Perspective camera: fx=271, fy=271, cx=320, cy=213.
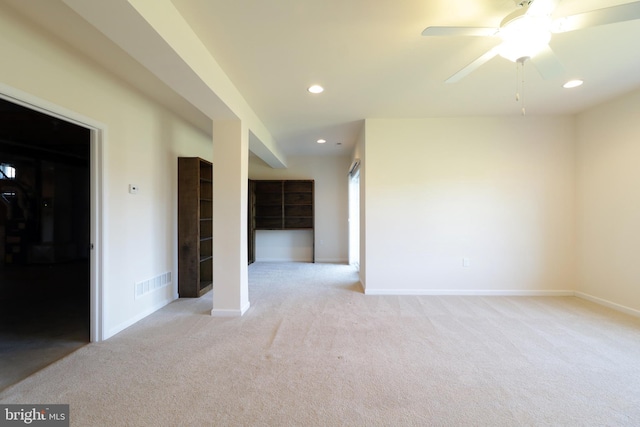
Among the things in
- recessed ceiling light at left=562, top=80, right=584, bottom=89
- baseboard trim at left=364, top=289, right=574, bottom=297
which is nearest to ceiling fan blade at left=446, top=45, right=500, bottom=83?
recessed ceiling light at left=562, top=80, right=584, bottom=89

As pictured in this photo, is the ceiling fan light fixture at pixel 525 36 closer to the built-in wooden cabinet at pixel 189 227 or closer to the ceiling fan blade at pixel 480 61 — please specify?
the ceiling fan blade at pixel 480 61

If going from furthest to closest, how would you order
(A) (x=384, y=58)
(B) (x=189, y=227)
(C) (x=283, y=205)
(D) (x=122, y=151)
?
1. (C) (x=283, y=205)
2. (B) (x=189, y=227)
3. (D) (x=122, y=151)
4. (A) (x=384, y=58)

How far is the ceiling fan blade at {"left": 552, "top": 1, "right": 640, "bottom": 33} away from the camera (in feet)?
4.37

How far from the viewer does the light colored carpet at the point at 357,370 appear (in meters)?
1.58

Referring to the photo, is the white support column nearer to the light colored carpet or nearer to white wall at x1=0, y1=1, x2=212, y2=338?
the light colored carpet

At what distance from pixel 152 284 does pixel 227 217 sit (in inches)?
49.4

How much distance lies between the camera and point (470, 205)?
3848mm

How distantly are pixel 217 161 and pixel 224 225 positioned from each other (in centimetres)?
73

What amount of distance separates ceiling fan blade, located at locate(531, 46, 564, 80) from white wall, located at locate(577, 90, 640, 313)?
217 centimetres

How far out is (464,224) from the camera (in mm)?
3855

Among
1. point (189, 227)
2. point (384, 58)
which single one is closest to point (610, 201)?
point (384, 58)

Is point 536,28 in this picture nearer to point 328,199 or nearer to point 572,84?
point 572,84

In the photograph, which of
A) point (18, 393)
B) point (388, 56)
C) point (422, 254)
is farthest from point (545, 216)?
point (18, 393)

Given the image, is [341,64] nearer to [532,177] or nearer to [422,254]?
[422,254]
